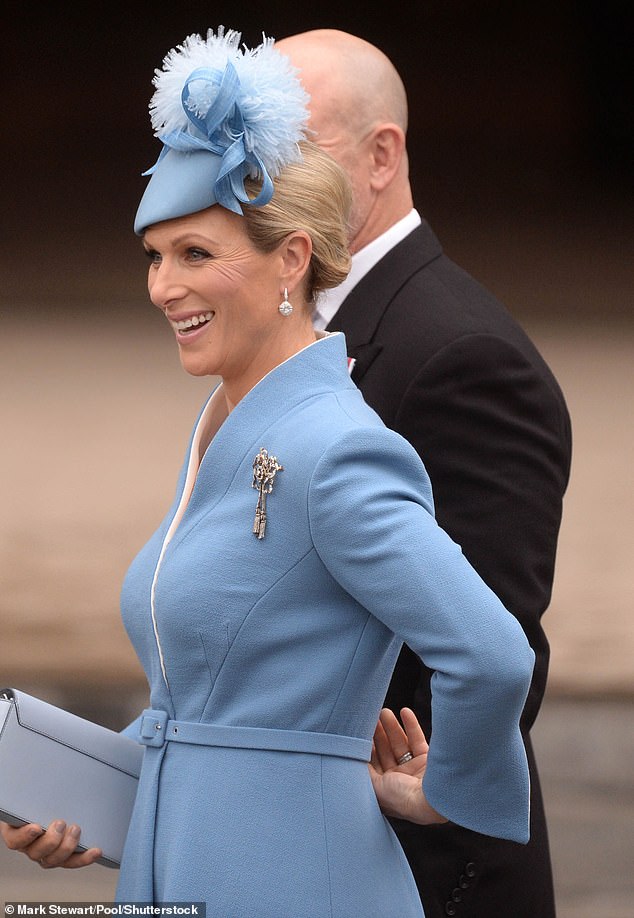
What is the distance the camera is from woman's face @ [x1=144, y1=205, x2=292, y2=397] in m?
1.63

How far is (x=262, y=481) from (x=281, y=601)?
119 millimetres

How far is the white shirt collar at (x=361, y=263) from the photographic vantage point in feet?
7.90

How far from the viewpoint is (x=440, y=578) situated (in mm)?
1472

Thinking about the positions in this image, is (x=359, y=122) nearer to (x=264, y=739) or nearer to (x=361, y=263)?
(x=361, y=263)

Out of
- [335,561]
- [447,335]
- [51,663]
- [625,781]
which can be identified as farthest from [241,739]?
[51,663]

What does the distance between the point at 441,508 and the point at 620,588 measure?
17.5ft

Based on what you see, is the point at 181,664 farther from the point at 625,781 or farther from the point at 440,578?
the point at 625,781

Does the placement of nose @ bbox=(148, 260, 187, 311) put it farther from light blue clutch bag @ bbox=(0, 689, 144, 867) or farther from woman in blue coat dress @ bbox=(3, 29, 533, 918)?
light blue clutch bag @ bbox=(0, 689, 144, 867)

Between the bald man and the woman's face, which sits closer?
the woman's face

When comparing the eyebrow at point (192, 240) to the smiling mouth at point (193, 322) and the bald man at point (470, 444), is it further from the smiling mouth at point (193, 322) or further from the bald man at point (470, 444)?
the bald man at point (470, 444)

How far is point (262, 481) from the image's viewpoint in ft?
5.17

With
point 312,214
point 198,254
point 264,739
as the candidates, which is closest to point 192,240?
point 198,254

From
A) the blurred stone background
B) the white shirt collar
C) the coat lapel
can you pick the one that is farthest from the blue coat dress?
the blurred stone background

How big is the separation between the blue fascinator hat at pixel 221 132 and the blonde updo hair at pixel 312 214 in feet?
0.05
